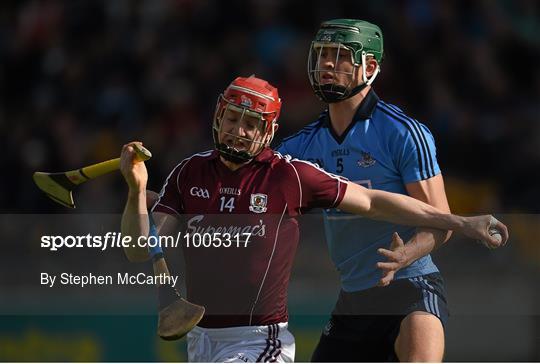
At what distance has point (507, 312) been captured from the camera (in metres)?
8.52

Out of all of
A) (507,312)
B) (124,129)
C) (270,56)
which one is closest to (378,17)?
(270,56)

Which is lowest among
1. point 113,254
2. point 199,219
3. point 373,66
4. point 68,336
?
point 68,336

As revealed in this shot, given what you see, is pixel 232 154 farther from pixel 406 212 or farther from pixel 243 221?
pixel 406 212

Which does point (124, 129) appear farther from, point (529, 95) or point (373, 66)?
point (373, 66)

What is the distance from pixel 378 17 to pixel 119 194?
9.32ft

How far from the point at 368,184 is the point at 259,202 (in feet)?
2.53

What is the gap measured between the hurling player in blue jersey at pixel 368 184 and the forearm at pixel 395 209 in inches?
3.8

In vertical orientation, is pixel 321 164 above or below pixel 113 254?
above

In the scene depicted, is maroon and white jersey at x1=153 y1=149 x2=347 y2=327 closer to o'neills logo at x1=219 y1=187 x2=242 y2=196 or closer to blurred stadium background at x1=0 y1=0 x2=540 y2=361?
o'neills logo at x1=219 y1=187 x2=242 y2=196

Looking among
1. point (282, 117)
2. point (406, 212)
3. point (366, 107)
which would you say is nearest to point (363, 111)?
point (366, 107)

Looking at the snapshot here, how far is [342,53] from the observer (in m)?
6.38

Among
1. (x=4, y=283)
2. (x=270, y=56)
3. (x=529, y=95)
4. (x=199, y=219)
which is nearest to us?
(x=199, y=219)

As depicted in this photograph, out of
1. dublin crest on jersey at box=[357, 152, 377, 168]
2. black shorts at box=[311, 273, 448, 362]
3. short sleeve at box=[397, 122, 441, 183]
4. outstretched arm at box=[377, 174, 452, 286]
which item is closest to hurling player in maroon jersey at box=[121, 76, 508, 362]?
outstretched arm at box=[377, 174, 452, 286]

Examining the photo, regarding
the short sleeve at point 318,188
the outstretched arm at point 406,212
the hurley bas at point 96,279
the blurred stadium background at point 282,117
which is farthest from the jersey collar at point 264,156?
the hurley bas at point 96,279
